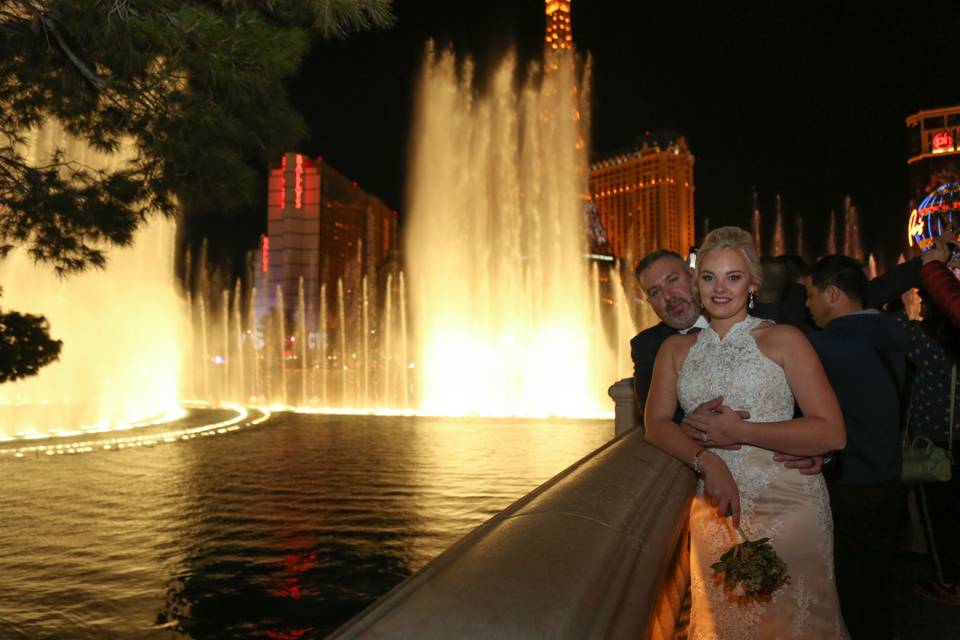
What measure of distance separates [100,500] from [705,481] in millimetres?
6557

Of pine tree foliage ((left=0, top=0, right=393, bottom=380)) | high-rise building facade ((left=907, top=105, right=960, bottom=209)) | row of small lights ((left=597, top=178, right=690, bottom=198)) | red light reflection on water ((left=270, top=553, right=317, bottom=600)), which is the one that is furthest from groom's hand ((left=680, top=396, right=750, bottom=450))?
high-rise building facade ((left=907, top=105, right=960, bottom=209))

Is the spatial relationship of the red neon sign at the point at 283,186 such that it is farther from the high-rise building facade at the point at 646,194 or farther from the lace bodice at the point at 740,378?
the lace bodice at the point at 740,378

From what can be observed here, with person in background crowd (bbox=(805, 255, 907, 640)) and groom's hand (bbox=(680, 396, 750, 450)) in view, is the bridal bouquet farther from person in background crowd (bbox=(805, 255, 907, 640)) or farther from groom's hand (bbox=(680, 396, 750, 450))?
person in background crowd (bbox=(805, 255, 907, 640))

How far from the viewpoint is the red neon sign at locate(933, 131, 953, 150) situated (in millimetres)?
91938

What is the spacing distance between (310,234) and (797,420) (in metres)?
85.3

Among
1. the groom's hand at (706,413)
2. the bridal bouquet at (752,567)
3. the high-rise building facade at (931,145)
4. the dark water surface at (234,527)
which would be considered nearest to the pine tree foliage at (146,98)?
the dark water surface at (234,527)

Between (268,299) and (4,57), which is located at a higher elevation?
(268,299)

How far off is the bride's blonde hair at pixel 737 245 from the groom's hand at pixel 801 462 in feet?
1.72

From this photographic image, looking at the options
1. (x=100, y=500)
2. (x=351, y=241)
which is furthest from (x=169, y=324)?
(x=351, y=241)

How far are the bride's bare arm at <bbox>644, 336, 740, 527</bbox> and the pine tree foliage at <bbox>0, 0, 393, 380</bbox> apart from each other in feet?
8.67

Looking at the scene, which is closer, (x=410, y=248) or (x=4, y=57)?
(x=4, y=57)

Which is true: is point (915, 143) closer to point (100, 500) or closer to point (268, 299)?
point (268, 299)

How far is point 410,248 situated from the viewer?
72.3 feet

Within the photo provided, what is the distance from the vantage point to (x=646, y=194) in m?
89.9
